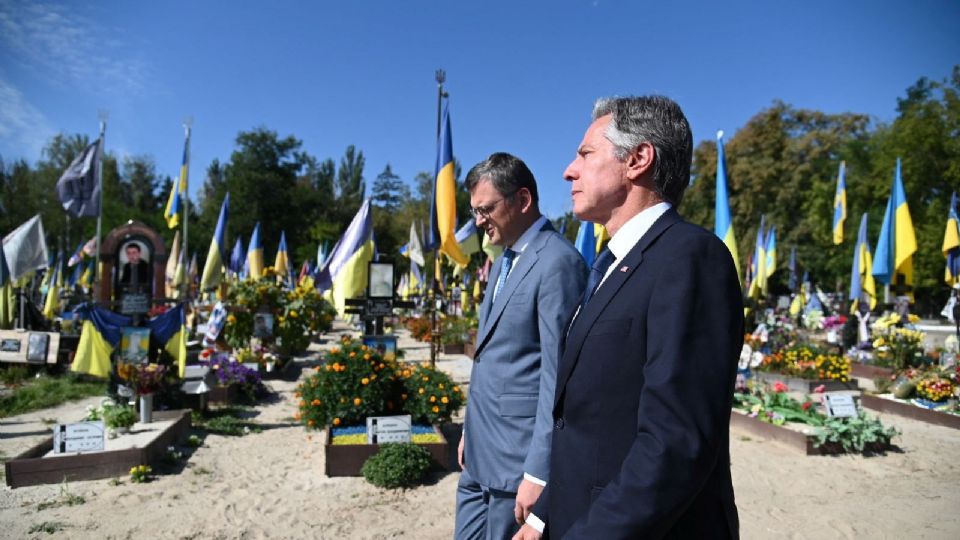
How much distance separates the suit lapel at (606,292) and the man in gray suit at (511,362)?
657 mm

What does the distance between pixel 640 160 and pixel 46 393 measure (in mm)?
11502

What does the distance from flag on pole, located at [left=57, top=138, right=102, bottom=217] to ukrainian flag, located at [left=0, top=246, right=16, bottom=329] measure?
1.36 metres

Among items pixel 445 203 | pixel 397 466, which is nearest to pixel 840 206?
pixel 445 203

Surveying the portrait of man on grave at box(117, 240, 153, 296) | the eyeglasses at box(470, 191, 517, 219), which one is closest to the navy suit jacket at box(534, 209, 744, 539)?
the eyeglasses at box(470, 191, 517, 219)

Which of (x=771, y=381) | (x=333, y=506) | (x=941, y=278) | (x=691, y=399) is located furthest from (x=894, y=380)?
(x=941, y=278)

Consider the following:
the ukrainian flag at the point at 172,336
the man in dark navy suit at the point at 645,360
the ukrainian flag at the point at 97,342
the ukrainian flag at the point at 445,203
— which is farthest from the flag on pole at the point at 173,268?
the man in dark navy suit at the point at 645,360

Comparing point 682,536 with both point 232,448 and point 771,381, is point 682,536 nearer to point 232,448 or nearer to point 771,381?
point 232,448

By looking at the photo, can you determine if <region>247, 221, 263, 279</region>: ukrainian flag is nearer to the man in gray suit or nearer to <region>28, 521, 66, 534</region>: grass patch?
<region>28, 521, 66, 534</region>: grass patch

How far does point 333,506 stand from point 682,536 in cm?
466

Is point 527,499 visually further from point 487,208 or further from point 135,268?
point 135,268

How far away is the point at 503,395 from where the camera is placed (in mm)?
2451

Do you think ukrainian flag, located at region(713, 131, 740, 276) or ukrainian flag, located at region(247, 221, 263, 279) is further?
ukrainian flag, located at region(247, 221, 263, 279)

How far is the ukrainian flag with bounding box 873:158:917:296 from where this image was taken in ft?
36.8

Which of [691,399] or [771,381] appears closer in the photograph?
[691,399]
